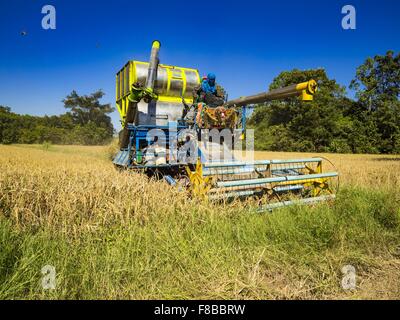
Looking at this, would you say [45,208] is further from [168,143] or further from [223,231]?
[168,143]

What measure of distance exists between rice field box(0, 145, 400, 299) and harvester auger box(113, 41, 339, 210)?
2.48 feet

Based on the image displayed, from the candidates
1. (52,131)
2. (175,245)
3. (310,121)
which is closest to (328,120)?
(310,121)

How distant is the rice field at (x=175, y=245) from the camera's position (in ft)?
8.32

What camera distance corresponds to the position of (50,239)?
10.4ft

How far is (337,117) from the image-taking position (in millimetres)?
32062

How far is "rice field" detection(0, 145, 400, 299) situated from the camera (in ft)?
8.32

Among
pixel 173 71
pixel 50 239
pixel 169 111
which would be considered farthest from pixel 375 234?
pixel 173 71

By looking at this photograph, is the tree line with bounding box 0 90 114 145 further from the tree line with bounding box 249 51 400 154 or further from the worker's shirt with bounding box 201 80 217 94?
the worker's shirt with bounding box 201 80 217 94

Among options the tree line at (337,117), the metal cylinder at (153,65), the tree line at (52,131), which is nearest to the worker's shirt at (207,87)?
the metal cylinder at (153,65)

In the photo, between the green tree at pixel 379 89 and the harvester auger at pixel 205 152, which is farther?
the green tree at pixel 379 89

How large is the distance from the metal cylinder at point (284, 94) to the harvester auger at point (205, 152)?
0.02 m

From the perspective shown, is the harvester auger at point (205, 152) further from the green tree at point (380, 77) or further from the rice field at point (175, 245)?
the green tree at point (380, 77)

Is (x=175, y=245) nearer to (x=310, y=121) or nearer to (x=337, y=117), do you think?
(x=310, y=121)

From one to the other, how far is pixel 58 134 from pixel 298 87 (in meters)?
41.0
